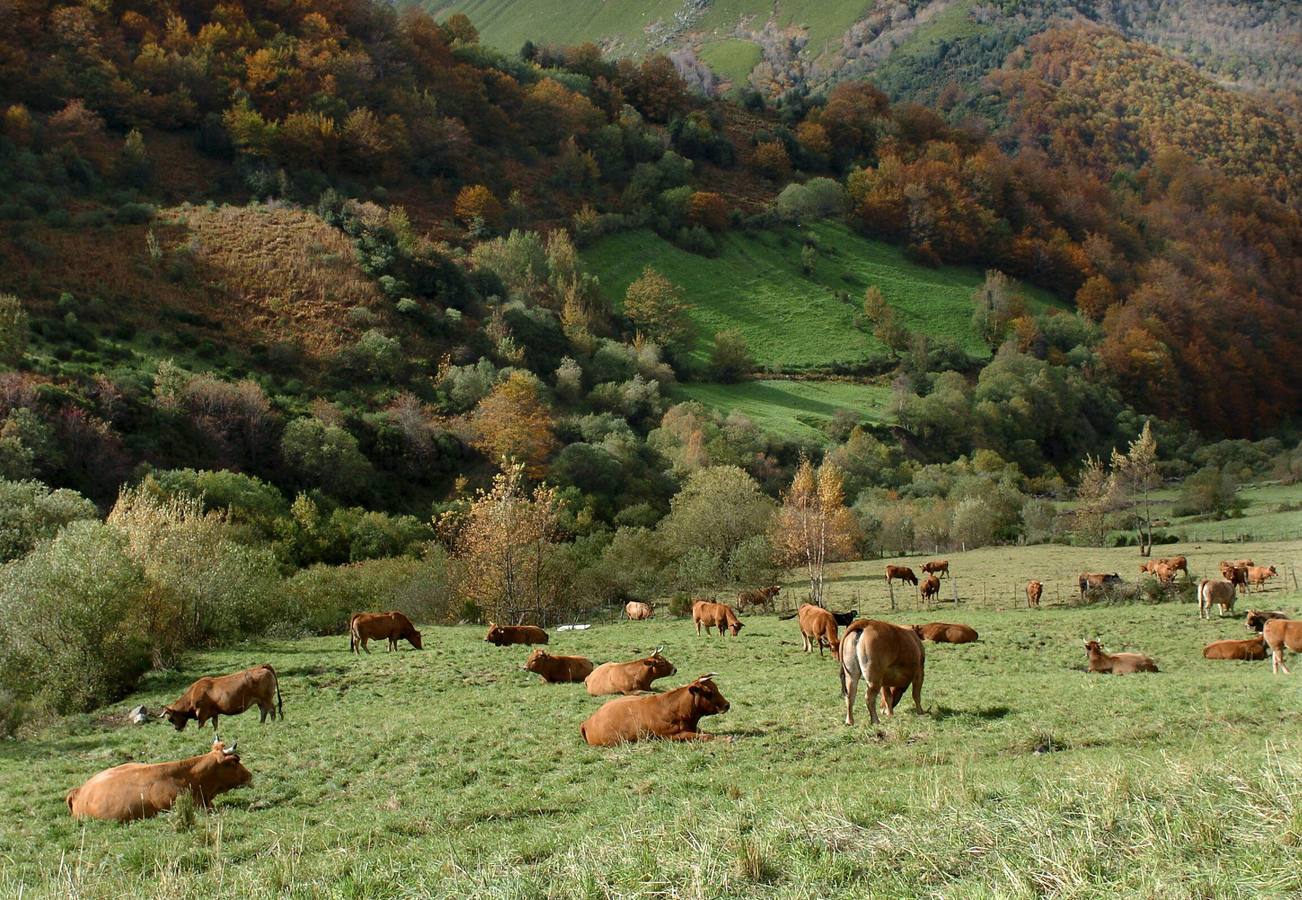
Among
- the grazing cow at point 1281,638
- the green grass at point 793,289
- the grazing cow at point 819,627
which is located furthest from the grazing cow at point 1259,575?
the green grass at point 793,289

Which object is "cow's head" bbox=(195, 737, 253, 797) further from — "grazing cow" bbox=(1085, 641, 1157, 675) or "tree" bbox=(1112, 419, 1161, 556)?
"tree" bbox=(1112, 419, 1161, 556)

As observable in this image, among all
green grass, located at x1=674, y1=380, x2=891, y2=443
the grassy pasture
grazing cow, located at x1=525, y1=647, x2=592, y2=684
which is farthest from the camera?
green grass, located at x1=674, y1=380, x2=891, y2=443

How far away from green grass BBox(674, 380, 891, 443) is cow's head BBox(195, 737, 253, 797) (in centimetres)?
7122

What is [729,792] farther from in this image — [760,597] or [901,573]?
[901,573]

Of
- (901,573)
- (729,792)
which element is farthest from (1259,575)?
(729,792)

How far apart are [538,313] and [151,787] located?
79.1 m

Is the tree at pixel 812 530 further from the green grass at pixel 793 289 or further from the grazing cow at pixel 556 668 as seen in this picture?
the green grass at pixel 793 289

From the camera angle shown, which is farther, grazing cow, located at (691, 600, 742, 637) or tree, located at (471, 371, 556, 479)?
tree, located at (471, 371, 556, 479)

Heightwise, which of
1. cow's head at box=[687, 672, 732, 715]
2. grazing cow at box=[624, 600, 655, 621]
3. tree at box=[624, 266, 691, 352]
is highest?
tree at box=[624, 266, 691, 352]

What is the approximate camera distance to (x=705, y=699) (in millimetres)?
13672

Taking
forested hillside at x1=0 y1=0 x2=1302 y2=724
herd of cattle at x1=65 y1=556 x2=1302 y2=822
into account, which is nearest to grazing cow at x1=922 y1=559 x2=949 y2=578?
forested hillside at x1=0 y1=0 x2=1302 y2=724

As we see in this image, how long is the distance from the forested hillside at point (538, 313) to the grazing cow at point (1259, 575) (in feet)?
66.6

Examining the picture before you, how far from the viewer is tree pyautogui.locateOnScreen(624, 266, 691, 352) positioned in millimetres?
97500

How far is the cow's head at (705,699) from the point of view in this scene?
536 inches
